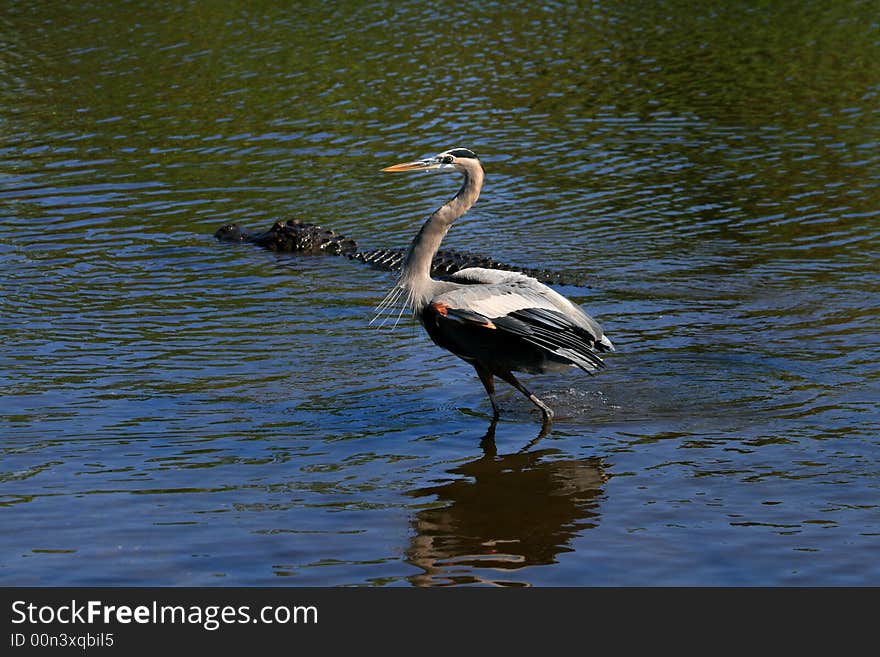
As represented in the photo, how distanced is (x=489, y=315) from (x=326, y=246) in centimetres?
615

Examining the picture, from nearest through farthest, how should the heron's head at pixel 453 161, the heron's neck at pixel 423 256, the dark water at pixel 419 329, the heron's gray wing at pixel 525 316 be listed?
1. the dark water at pixel 419 329
2. the heron's gray wing at pixel 525 316
3. the heron's neck at pixel 423 256
4. the heron's head at pixel 453 161

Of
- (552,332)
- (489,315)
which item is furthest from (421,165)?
(552,332)

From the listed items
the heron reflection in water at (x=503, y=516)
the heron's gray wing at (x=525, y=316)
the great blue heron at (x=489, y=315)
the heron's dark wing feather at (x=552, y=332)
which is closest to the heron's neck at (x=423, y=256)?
the great blue heron at (x=489, y=315)

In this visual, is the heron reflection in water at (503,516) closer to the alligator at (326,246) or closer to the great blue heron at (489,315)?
the great blue heron at (489,315)

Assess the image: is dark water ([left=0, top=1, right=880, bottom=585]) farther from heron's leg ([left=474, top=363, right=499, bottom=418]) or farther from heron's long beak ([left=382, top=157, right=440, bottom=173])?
heron's long beak ([left=382, top=157, right=440, bottom=173])

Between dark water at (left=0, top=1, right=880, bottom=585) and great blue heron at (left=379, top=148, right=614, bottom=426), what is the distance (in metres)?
0.56

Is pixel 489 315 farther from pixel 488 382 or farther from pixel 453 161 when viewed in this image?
pixel 453 161

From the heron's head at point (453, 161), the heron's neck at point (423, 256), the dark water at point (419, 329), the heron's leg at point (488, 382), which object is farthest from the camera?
the heron's leg at point (488, 382)

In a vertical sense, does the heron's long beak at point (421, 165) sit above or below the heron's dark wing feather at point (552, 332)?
above

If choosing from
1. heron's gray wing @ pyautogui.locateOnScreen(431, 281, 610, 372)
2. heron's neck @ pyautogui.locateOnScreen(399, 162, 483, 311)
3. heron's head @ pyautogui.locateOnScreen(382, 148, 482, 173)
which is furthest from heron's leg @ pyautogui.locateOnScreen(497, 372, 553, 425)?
heron's head @ pyautogui.locateOnScreen(382, 148, 482, 173)

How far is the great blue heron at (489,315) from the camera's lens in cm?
816

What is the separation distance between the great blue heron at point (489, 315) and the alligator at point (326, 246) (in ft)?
13.1

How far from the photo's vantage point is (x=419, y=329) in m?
11.1

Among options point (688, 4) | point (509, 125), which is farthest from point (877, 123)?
point (688, 4)
